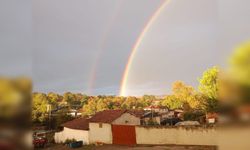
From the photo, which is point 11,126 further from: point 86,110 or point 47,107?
point 86,110

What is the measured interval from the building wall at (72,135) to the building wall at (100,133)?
0.57 m

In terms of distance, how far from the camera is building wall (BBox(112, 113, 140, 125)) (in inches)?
896

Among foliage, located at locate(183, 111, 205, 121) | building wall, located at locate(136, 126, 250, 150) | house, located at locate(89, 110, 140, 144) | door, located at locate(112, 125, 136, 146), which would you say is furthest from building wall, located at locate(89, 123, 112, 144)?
foliage, located at locate(183, 111, 205, 121)

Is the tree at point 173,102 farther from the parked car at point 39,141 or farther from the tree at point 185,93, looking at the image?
the parked car at point 39,141

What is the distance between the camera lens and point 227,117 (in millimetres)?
4453

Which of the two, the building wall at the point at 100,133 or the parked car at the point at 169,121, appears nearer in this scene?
the building wall at the point at 100,133

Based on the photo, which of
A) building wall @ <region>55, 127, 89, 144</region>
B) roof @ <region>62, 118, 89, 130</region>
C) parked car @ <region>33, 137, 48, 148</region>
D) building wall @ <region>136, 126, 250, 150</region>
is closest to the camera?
building wall @ <region>136, 126, 250, 150</region>

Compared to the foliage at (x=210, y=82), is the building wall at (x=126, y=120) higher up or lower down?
lower down

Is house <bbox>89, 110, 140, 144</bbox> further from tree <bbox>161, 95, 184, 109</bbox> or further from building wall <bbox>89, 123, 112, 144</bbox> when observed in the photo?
A: tree <bbox>161, 95, 184, 109</bbox>

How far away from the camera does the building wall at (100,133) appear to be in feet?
68.1

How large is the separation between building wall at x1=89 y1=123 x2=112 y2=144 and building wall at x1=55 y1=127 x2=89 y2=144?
0.57 metres

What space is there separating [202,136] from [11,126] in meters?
15.0

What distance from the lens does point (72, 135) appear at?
23812 mm

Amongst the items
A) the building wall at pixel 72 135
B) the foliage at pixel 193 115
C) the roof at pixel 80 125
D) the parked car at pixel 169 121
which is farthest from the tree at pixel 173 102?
the building wall at pixel 72 135
